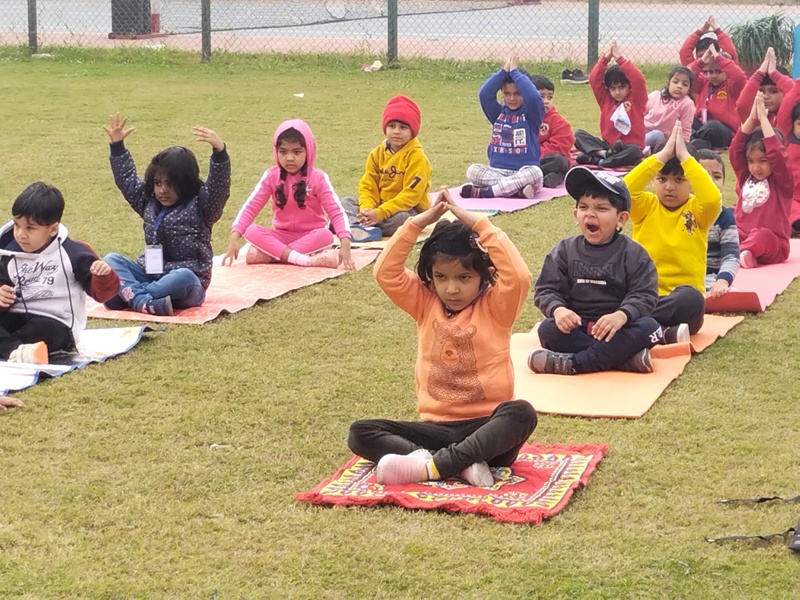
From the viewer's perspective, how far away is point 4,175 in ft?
36.0

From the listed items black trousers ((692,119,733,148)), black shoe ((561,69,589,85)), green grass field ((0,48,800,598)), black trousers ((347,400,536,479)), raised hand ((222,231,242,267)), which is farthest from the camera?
black shoe ((561,69,589,85))

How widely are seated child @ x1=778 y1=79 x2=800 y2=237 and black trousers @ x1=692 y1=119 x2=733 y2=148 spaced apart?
2730mm

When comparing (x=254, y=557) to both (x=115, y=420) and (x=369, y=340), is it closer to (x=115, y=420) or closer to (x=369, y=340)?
(x=115, y=420)

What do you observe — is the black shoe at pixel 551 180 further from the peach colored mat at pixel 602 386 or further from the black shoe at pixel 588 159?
the peach colored mat at pixel 602 386

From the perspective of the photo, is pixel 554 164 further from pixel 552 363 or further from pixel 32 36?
pixel 32 36

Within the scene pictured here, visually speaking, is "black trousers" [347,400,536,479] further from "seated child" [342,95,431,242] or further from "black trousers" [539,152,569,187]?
"black trousers" [539,152,569,187]

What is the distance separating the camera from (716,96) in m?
13.0

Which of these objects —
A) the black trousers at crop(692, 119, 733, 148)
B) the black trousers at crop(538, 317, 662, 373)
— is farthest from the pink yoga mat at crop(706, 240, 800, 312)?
the black trousers at crop(692, 119, 733, 148)

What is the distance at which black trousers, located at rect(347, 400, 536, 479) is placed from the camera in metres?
4.59

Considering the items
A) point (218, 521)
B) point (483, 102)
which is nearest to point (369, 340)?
point (218, 521)

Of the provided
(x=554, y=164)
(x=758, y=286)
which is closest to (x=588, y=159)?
(x=554, y=164)

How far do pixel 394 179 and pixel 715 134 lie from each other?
4.43m

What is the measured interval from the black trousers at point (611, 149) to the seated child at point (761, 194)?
3382 mm

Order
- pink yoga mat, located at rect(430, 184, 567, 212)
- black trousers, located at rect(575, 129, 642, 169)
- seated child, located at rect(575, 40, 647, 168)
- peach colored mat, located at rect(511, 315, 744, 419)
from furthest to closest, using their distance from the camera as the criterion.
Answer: seated child, located at rect(575, 40, 647, 168) < black trousers, located at rect(575, 129, 642, 169) < pink yoga mat, located at rect(430, 184, 567, 212) < peach colored mat, located at rect(511, 315, 744, 419)
